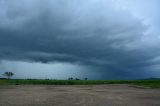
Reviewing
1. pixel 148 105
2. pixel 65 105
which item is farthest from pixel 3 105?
pixel 148 105

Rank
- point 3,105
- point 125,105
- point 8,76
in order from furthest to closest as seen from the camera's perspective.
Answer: point 8,76, point 125,105, point 3,105

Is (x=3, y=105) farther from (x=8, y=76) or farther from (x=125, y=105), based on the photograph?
(x=8, y=76)

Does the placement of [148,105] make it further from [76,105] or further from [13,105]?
[13,105]

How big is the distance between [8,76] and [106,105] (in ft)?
455

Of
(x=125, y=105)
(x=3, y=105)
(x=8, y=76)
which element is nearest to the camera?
(x=3, y=105)

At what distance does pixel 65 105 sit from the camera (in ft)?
60.6

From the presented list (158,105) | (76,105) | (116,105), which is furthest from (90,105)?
(158,105)

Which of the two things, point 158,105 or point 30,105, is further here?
point 158,105

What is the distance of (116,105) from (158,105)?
15.0 feet

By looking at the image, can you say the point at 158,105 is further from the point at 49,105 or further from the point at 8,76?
the point at 8,76

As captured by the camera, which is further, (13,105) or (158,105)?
(158,105)

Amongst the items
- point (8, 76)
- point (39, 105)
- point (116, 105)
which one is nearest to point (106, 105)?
point (116, 105)

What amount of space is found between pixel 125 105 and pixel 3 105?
11973 millimetres

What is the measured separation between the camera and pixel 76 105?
18516mm
